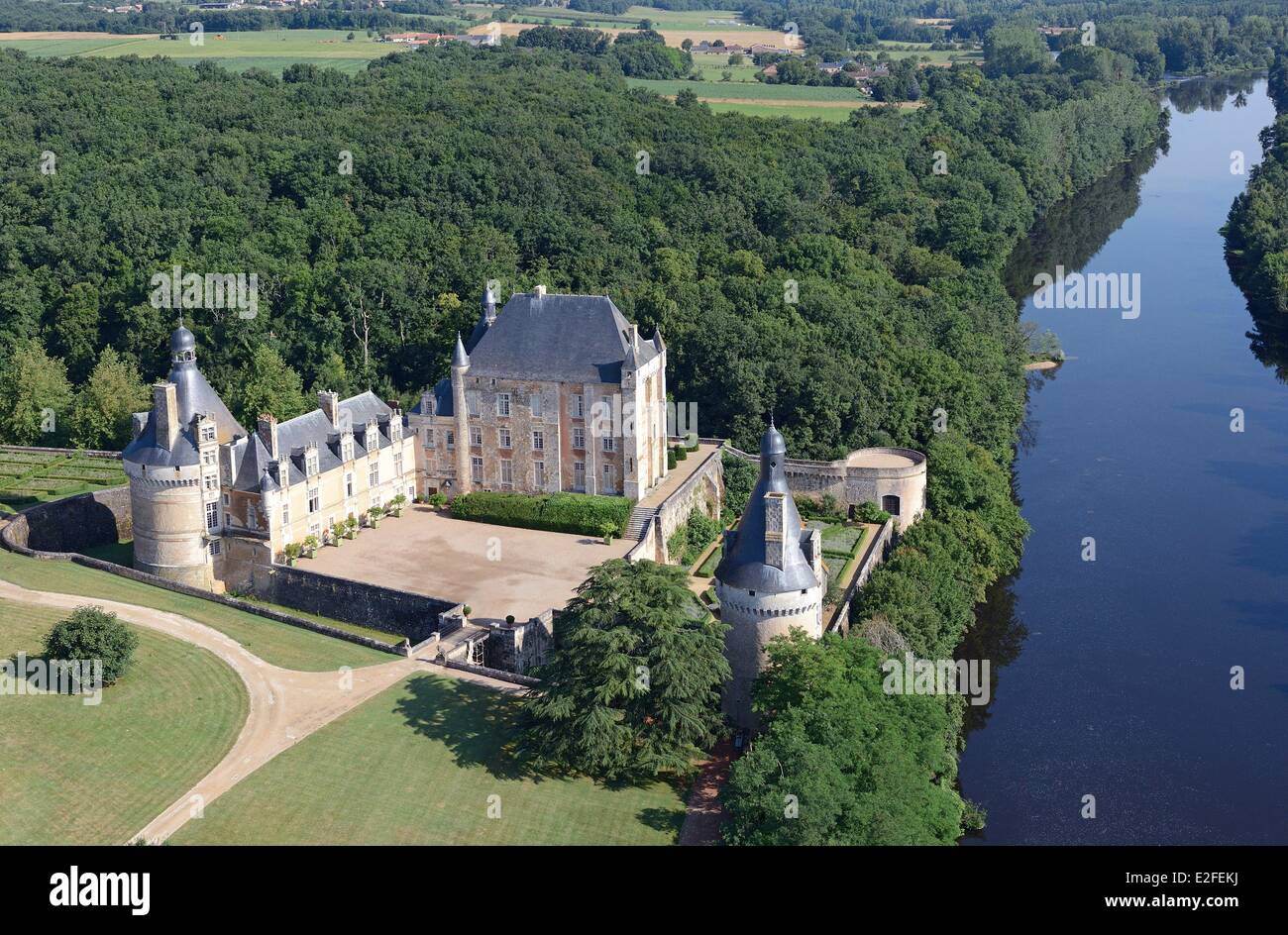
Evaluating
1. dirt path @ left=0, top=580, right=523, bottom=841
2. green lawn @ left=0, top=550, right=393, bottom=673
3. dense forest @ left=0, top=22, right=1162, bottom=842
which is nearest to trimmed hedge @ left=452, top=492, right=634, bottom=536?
dense forest @ left=0, top=22, right=1162, bottom=842

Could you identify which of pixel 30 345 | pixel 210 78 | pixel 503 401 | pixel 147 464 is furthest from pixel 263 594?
pixel 210 78

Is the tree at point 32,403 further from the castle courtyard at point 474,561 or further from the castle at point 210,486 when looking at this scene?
the castle courtyard at point 474,561

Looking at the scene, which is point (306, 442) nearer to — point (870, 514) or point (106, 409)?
point (106, 409)

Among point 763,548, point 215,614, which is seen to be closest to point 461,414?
point 215,614

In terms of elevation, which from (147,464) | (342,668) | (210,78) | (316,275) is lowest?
(342,668)

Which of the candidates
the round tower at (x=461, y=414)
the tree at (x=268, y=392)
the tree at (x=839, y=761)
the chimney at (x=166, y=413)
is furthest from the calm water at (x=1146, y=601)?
the tree at (x=268, y=392)

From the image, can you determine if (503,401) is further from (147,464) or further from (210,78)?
(210,78)
